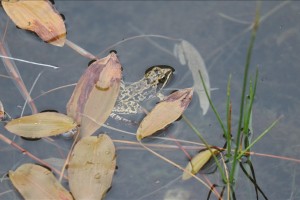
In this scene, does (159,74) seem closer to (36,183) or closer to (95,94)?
(95,94)

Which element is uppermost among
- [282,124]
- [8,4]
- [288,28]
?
[288,28]

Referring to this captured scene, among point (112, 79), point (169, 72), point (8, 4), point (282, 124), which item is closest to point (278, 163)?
point (282, 124)

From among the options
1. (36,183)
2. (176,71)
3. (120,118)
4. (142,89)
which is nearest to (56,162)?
(36,183)

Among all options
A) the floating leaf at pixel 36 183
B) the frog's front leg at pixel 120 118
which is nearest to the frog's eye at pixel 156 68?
the frog's front leg at pixel 120 118

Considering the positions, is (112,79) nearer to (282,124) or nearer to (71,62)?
(71,62)

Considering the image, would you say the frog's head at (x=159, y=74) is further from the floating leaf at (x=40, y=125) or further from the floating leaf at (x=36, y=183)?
the floating leaf at (x=36, y=183)

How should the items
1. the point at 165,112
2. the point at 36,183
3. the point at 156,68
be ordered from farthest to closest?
the point at 156,68 < the point at 165,112 < the point at 36,183
